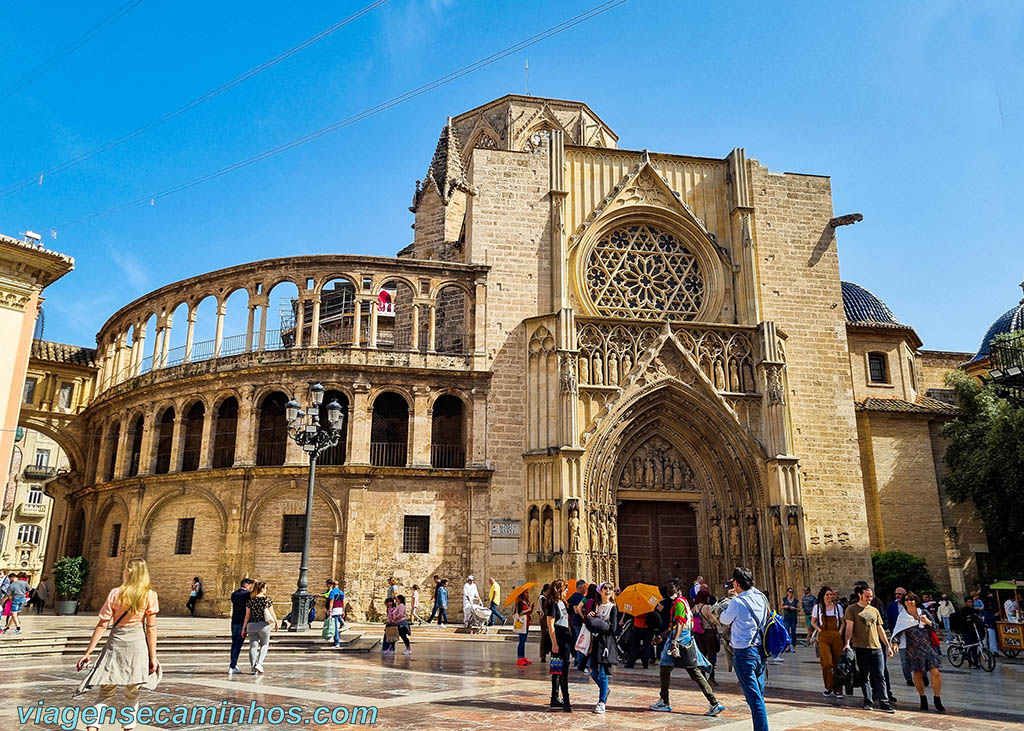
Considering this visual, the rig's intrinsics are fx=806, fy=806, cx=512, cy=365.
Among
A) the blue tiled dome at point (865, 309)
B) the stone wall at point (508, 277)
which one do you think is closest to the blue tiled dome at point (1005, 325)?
the blue tiled dome at point (865, 309)

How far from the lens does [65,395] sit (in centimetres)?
3309

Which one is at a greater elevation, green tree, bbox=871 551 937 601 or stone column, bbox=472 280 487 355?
stone column, bbox=472 280 487 355

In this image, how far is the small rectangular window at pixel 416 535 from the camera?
24.2 metres

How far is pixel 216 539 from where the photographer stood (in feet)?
81.6

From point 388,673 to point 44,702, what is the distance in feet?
16.1

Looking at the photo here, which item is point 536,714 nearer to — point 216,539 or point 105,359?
point 216,539

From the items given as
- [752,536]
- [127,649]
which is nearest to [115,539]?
[752,536]

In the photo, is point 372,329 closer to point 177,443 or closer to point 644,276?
point 177,443

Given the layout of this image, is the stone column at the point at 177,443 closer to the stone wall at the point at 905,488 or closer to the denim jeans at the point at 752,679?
the denim jeans at the point at 752,679

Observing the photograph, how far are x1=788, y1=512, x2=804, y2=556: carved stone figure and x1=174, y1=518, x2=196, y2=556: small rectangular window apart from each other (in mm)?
18547

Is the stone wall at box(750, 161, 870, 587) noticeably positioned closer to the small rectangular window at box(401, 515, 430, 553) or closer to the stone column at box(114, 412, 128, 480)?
the small rectangular window at box(401, 515, 430, 553)

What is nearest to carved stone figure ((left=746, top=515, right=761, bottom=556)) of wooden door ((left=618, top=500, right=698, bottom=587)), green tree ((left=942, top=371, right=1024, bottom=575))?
wooden door ((left=618, top=500, right=698, bottom=587))

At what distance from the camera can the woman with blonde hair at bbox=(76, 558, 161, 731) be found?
676 cm

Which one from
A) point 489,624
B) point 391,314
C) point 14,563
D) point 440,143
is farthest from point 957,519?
point 14,563
